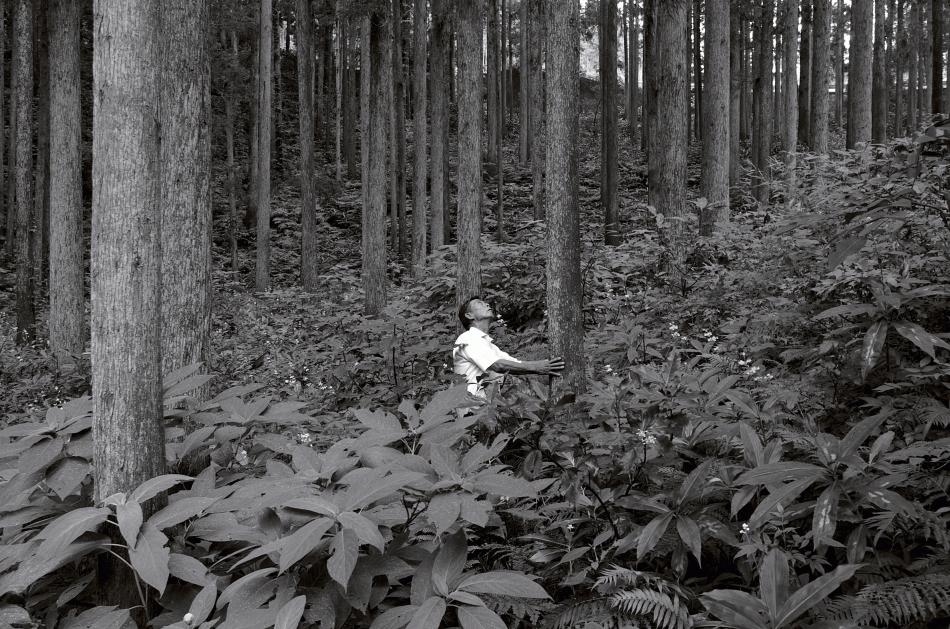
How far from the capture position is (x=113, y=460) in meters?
2.59

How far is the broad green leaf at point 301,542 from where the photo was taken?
6.25ft

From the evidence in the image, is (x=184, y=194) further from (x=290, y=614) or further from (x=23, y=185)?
(x=23, y=185)

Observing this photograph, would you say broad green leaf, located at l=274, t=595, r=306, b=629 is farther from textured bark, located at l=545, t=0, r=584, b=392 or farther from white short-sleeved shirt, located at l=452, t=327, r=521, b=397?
textured bark, located at l=545, t=0, r=584, b=392

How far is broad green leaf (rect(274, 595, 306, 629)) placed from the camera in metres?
1.89

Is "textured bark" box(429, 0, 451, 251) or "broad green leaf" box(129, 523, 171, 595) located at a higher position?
"textured bark" box(429, 0, 451, 251)

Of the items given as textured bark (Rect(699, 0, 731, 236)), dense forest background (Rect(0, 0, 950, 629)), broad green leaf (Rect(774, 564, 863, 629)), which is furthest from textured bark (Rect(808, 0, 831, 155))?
broad green leaf (Rect(774, 564, 863, 629))

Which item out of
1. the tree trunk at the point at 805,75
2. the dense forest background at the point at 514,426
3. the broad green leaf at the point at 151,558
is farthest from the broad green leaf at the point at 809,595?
the tree trunk at the point at 805,75

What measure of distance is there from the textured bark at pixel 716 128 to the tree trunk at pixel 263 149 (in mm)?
11127

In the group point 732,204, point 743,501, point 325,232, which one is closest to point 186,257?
point 743,501

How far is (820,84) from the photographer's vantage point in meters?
14.4

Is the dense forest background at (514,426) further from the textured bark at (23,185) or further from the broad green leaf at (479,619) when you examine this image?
the textured bark at (23,185)

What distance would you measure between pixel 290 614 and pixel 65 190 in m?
10.6

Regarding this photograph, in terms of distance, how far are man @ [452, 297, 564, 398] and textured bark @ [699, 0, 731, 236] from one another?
22.4ft

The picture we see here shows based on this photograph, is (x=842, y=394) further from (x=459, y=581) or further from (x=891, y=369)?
(x=459, y=581)
